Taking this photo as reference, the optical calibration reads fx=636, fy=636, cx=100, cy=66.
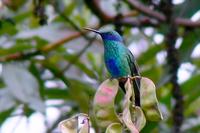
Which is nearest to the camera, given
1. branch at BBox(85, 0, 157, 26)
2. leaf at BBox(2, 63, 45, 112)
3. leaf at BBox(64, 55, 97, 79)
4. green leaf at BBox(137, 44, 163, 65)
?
leaf at BBox(2, 63, 45, 112)

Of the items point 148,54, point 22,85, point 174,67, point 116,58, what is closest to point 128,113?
point 116,58

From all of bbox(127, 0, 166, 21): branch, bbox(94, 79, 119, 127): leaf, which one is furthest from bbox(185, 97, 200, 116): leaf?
bbox(94, 79, 119, 127): leaf

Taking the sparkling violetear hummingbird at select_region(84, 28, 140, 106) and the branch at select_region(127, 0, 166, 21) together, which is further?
the branch at select_region(127, 0, 166, 21)

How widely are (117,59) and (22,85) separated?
1.11m

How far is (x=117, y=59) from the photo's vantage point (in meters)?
0.91

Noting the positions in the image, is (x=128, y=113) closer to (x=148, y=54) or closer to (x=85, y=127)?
(x=85, y=127)

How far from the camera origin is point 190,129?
226 cm

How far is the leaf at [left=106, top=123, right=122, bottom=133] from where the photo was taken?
772 millimetres

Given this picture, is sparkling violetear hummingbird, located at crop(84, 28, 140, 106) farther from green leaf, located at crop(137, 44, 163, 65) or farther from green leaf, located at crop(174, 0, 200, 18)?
green leaf, located at crop(137, 44, 163, 65)

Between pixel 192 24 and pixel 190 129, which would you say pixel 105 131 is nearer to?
pixel 192 24

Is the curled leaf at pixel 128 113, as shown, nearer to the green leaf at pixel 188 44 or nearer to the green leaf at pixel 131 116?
→ the green leaf at pixel 131 116

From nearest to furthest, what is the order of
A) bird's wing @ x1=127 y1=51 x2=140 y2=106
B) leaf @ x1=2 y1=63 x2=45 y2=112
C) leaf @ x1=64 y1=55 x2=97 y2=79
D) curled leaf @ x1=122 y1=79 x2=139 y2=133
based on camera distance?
curled leaf @ x1=122 y1=79 x2=139 y2=133 → bird's wing @ x1=127 y1=51 x2=140 y2=106 → leaf @ x1=2 y1=63 x2=45 y2=112 → leaf @ x1=64 y1=55 x2=97 y2=79

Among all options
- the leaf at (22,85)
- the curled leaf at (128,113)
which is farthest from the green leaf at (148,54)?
the curled leaf at (128,113)

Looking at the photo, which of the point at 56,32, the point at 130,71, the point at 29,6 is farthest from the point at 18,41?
the point at 130,71
